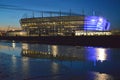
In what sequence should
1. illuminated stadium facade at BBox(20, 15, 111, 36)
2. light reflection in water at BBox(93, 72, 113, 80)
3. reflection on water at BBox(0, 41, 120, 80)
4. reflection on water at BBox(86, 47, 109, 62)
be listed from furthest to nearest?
1. illuminated stadium facade at BBox(20, 15, 111, 36)
2. reflection on water at BBox(86, 47, 109, 62)
3. reflection on water at BBox(0, 41, 120, 80)
4. light reflection in water at BBox(93, 72, 113, 80)

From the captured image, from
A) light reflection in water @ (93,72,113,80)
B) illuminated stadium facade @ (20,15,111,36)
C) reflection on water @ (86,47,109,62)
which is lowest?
reflection on water @ (86,47,109,62)

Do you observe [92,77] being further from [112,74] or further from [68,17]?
[68,17]

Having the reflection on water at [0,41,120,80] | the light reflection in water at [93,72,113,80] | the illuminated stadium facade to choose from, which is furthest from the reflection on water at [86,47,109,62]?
the illuminated stadium facade

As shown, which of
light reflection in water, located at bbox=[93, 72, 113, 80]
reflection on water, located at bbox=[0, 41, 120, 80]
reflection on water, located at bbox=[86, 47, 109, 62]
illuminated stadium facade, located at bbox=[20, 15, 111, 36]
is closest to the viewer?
light reflection in water, located at bbox=[93, 72, 113, 80]

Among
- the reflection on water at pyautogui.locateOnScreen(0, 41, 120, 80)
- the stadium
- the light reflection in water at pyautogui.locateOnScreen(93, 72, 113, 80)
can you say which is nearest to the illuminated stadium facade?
the stadium

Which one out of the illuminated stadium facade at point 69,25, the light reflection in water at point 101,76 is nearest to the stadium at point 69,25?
the illuminated stadium facade at point 69,25

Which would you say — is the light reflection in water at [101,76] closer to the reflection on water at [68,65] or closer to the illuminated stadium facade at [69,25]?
the reflection on water at [68,65]

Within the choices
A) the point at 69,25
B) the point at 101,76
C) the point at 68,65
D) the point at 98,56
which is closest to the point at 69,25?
the point at 69,25

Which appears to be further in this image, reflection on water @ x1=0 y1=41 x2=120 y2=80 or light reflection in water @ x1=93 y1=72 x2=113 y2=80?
reflection on water @ x1=0 y1=41 x2=120 y2=80

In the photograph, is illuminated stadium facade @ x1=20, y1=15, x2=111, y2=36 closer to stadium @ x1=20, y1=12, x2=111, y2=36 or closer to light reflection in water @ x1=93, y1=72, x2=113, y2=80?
stadium @ x1=20, y1=12, x2=111, y2=36

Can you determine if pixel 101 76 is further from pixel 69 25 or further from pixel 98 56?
pixel 69 25

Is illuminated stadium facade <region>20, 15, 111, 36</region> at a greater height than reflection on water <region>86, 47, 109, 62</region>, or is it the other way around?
illuminated stadium facade <region>20, 15, 111, 36</region>

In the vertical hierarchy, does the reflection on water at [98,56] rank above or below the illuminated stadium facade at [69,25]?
below

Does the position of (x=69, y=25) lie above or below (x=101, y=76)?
above
